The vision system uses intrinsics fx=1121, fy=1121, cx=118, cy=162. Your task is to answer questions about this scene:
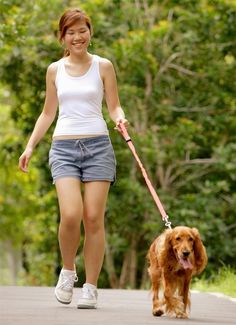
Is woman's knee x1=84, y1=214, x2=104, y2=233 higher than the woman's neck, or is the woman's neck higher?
the woman's neck

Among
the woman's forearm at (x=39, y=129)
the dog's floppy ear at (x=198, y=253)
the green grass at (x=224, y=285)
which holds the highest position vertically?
the woman's forearm at (x=39, y=129)

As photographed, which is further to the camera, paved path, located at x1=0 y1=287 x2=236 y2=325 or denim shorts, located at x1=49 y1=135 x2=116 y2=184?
denim shorts, located at x1=49 y1=135 x2=116 y2=184

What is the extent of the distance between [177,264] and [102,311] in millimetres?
669

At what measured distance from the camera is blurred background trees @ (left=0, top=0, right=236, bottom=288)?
20250 millimetres

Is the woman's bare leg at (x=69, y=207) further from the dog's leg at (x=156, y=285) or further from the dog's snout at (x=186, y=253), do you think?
the dog's snout at (x=186, y=253)

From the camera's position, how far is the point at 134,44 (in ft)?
65.9

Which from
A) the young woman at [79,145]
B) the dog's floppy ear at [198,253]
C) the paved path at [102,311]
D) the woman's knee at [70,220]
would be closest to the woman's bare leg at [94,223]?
the young woman at [79,145]

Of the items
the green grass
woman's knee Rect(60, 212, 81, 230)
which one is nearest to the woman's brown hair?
woman's knee Rect(60, 212, 81, 230)

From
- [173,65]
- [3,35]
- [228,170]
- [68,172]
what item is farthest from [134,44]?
[68,172]

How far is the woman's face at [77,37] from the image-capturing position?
325 inches

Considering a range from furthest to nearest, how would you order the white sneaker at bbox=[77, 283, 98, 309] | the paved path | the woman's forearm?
1. the woman's forearm
2. the white sneaker at bbox=[77, 283, 98, 309]
3. the paved path

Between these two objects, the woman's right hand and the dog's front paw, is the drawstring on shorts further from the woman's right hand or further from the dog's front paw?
the dog's front paw

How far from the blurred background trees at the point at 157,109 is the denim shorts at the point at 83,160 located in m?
11.1

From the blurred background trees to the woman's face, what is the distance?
36.7ft
